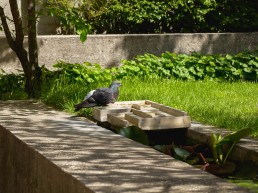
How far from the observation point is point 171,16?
13742mm

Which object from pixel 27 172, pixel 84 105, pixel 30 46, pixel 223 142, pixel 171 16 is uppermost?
pixel 171 16

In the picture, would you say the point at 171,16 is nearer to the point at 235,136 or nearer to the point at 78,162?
the point at 235,136

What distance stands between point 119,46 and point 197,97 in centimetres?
342

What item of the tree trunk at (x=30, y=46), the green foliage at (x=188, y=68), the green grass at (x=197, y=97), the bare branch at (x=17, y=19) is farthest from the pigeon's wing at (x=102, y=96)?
the green foliage at (x=188, y=68)

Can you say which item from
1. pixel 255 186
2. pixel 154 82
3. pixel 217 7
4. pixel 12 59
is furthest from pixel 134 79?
pixel 255 186

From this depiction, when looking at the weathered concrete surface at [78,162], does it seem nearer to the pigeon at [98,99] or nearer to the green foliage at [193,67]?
the pigeon at [98,99]

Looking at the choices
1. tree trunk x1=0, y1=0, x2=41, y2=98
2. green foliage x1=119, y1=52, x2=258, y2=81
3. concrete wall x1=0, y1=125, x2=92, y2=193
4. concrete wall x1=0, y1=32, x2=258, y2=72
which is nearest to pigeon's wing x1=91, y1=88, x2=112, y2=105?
concrete wall x1=0, y1=125, x2=92, y2=193

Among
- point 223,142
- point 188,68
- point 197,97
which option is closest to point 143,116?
point 223,142

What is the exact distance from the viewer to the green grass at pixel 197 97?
6806 mm

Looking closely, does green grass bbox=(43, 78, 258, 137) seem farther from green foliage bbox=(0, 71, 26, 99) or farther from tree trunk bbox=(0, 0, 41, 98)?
green foliage bbox=(0, 71, 26, 99)

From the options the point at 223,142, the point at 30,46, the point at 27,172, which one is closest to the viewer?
the point at 27,172

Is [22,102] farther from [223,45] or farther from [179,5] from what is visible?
[179,5]

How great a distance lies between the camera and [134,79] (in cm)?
990

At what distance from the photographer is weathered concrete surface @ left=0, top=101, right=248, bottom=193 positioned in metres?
→ 3.97
